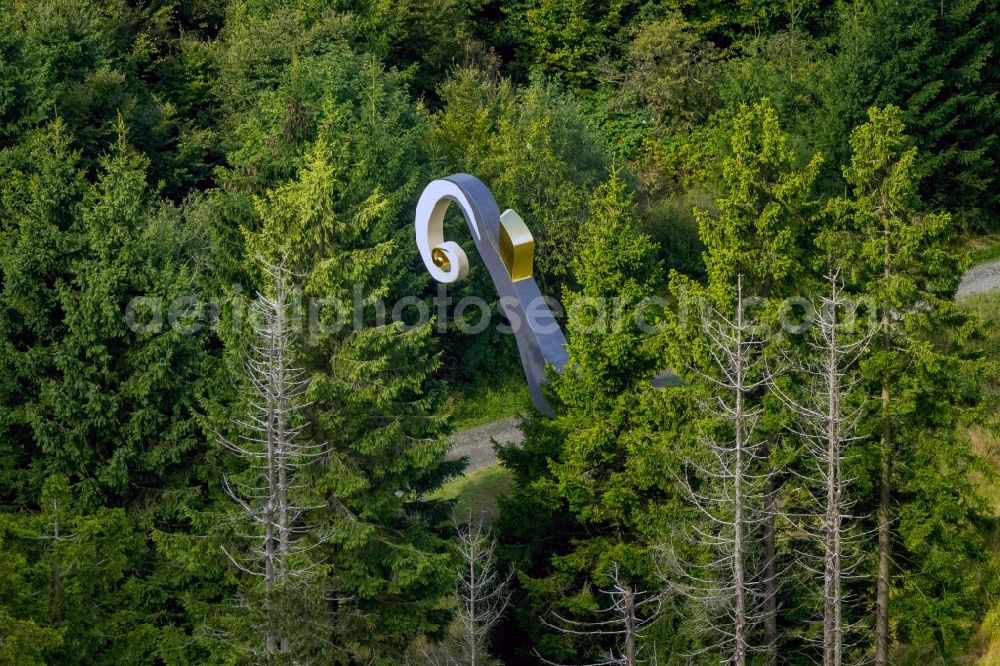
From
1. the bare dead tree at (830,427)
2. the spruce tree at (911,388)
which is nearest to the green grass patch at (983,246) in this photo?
the bare dead tree at (830,427)

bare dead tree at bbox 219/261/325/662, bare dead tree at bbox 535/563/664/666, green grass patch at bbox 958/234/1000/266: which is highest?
bare dead tree at bbox 219/261/325/662

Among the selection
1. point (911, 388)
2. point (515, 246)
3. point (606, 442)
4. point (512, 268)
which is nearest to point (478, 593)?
point (606, 442)

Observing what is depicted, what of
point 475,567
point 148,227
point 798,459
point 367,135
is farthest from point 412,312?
point 798,459

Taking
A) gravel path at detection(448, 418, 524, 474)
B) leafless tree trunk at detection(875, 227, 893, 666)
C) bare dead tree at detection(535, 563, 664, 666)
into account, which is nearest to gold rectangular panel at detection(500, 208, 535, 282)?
bare dead tree at detection(535, 563, 664, 666)

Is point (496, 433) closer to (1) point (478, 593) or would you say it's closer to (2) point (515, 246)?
(2) point (515, 246)

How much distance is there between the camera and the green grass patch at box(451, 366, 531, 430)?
53531mm

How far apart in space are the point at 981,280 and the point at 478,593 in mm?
28580

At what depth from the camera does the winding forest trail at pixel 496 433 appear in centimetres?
5016

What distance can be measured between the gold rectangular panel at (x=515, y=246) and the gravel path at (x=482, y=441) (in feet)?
40.4

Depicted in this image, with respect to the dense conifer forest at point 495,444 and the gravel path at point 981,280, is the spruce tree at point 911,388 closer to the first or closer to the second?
the dense conifer forest at point 495,444

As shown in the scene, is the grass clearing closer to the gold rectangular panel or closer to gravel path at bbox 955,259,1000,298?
gravel path at bbox 955,259,1000,298

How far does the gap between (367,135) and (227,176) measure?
578 cm

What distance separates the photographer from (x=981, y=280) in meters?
54.0

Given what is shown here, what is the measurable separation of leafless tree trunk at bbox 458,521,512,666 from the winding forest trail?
33.3 feet
